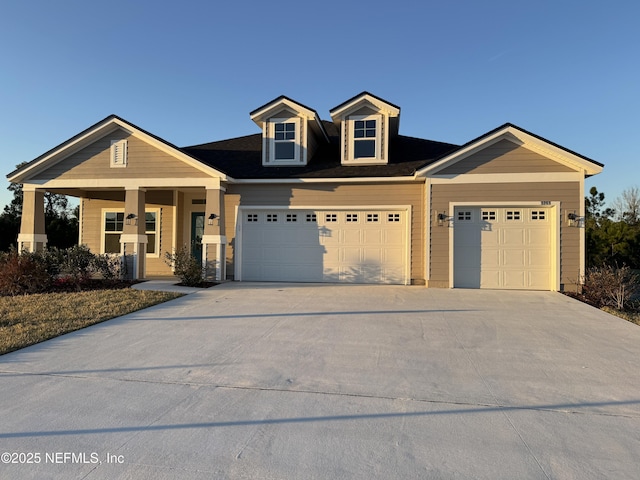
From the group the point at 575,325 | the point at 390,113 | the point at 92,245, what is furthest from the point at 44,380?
the point at 92,245

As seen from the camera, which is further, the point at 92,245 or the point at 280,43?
the point at 92,245

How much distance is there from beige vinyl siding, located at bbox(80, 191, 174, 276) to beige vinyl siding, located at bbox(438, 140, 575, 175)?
31.5ft

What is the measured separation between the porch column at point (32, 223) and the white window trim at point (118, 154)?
9.00 ft

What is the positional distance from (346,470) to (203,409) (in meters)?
1.38

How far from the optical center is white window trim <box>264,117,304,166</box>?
11492mm

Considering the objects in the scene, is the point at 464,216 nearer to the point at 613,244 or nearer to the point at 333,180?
the point at 333,180

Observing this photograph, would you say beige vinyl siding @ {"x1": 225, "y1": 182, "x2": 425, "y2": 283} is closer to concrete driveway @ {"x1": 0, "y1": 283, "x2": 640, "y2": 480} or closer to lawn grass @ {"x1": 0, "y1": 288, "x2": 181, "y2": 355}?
lawn grass @ {"x1": 0, "y1": 288, "x2": 181, "y2": 355}

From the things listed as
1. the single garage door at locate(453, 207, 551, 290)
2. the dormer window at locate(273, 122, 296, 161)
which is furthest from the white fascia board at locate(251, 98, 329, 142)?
the single garage door at locate(453, 207, 551, 290)

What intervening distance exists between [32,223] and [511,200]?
14257 mm

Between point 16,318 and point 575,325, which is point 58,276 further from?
point 575,325

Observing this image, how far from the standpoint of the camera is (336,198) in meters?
10.8

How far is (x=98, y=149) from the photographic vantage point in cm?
1098

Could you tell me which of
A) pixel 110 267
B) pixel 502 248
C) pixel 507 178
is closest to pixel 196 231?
pixel 110 267

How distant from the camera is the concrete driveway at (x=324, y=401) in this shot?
7.59ft
